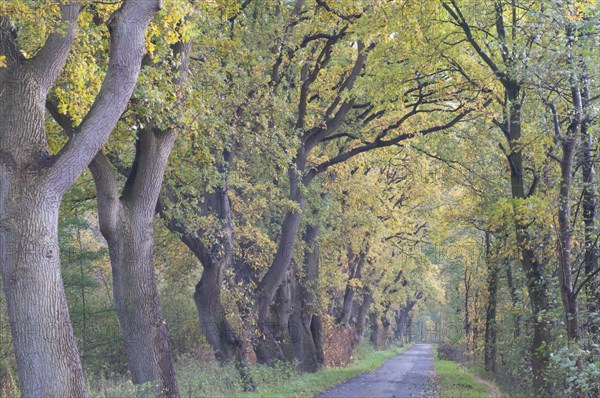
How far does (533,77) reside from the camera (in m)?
10.4

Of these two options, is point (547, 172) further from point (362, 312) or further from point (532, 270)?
point (362, 312)

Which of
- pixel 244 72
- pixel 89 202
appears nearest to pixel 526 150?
pixel 244 72

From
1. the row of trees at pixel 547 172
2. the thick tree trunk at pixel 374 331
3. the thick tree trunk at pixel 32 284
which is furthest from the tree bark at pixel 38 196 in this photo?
the thick tree trunk at pixel 374 331

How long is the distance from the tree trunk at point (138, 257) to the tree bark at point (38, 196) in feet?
7.22

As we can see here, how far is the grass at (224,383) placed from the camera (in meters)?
11.0

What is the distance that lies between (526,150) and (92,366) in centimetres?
1333

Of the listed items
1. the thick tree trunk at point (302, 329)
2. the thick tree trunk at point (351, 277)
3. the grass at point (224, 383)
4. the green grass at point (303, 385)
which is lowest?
the green grass at point (303, 385)

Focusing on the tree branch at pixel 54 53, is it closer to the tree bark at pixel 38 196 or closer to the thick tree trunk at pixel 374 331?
the tree bark at pixel 38 196

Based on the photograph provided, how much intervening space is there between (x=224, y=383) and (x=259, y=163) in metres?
5.42

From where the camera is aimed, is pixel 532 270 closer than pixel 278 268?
Yes

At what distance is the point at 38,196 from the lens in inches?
310

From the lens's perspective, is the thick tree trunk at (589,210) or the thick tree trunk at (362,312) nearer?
the thick tree trunk at (589,210)

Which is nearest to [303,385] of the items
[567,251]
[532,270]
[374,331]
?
[532,270]

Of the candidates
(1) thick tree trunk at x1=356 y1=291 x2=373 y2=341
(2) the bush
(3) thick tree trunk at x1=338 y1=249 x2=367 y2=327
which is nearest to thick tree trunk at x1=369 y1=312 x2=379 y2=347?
(2) the bush
